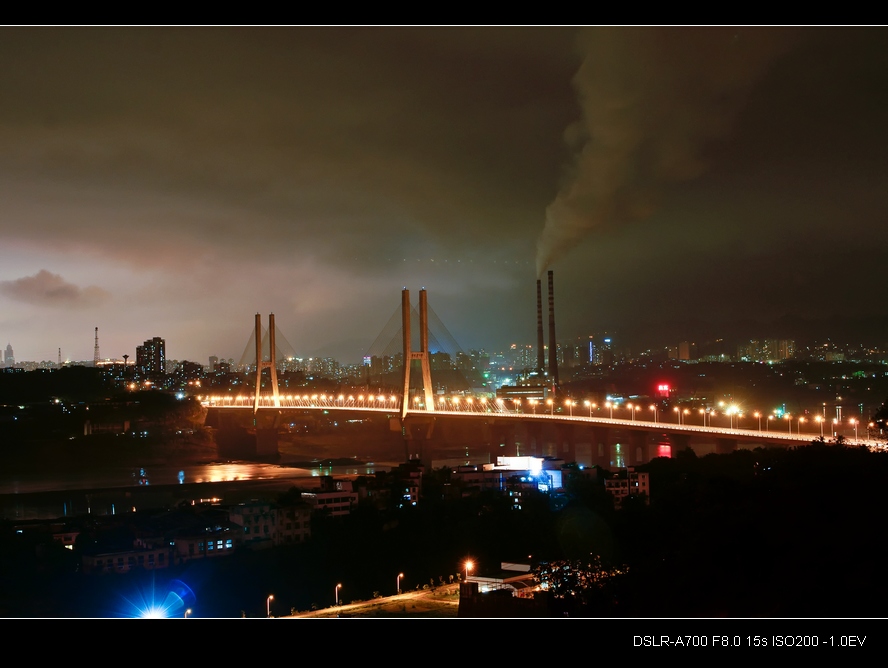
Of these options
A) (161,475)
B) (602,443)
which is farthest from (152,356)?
(602,443)

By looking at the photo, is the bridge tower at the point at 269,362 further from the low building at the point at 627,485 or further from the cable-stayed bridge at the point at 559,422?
the low building at the point at 627,485

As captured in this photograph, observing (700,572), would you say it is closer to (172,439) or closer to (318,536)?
(318,536)

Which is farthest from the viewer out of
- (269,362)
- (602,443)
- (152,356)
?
(152,356)

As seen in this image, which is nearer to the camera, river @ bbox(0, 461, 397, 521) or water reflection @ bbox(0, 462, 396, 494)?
river @ bbox(0, 461, 397, 521)

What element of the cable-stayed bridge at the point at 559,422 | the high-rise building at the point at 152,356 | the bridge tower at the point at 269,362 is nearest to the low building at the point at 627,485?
the cable-stayed bridge at the point at 559,422

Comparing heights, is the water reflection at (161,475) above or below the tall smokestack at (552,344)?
below

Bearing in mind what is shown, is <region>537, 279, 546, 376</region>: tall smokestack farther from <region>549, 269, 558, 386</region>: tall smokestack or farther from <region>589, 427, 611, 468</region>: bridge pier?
<region>589, 427, 611, 468</region>: bridge pier

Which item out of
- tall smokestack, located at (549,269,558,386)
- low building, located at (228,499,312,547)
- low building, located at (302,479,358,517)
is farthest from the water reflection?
tall smokestack, located at (549,269,558,386)

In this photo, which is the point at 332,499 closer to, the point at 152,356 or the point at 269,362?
the point at 269,362

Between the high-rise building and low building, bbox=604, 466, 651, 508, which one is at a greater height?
the high-rise building

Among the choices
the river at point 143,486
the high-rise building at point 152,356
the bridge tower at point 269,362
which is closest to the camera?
the river at point 143,486
